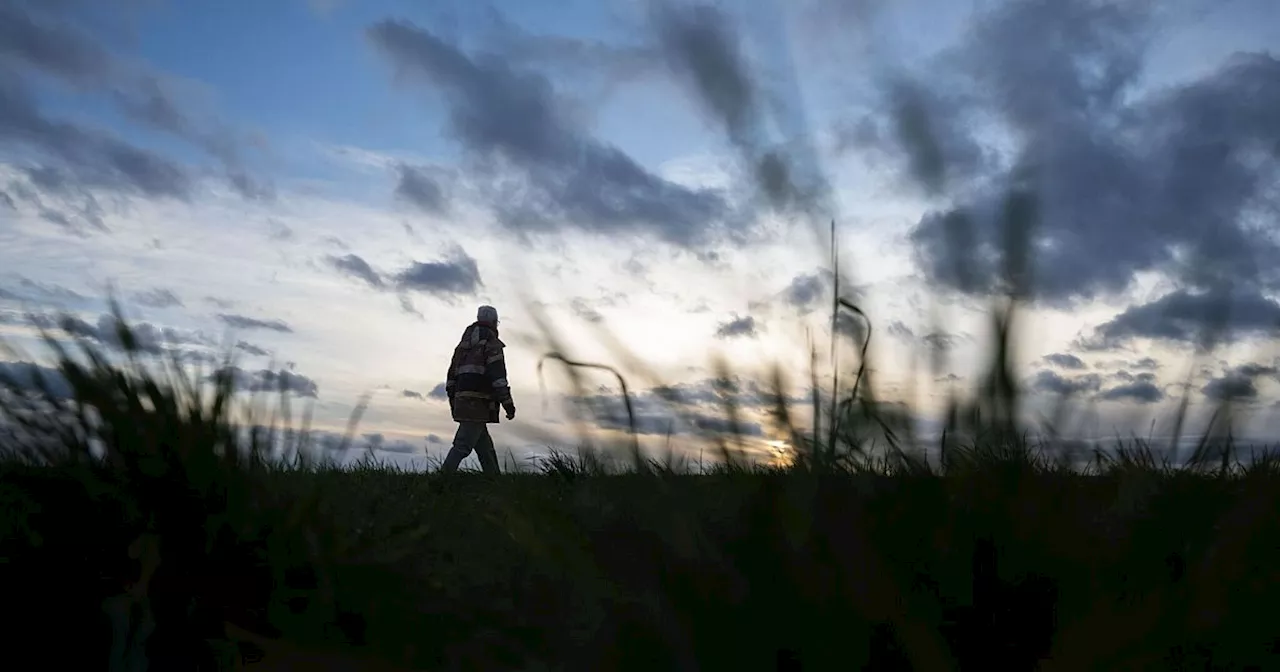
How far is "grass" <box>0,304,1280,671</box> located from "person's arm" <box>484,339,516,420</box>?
7661 mm

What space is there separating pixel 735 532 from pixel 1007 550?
0.54 meters

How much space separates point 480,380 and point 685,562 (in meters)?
9.88

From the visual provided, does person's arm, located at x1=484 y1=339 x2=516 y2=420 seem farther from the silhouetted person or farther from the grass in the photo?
the grass

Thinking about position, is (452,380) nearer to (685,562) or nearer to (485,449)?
(485,449)

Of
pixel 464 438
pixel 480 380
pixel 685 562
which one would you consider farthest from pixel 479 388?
pixel 685 562

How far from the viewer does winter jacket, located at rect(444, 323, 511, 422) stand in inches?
457

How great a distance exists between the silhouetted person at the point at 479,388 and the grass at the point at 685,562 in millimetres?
7739

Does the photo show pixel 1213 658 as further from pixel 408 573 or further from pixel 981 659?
pixel 408 573

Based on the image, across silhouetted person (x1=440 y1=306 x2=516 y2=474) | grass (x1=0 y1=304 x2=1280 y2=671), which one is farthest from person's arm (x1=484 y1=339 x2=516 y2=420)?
grass (x1=0 y1=304 x2=1280 y2=671)

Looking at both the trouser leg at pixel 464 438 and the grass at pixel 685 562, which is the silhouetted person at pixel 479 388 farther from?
the grass at pixel 685 562

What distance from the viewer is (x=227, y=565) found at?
337 cm

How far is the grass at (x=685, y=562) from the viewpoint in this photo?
1844 mm

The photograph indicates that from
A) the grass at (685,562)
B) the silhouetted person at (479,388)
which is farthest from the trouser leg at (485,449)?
the grass at (685,562)

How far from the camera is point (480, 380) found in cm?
1164
